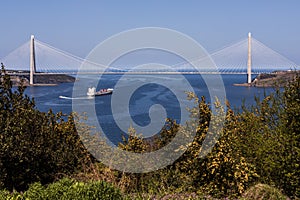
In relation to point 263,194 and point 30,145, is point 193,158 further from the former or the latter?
point 30,145

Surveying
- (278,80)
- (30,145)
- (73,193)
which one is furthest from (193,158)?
(278,80)

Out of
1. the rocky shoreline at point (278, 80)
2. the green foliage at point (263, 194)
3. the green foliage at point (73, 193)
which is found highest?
the rocky shoreline at point (278, 80)

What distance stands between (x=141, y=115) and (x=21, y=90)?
17103mm

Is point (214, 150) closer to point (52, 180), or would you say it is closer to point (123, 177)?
point (123, 177)

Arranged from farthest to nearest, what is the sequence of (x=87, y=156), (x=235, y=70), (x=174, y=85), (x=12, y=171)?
1. (x=235, y=70)
2. (x=174, y=85)
3. (x=87, y=156)
4. (x=12, y=171)

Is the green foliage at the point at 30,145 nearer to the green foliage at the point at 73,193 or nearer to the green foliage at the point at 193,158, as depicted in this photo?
the green foliage at the point at 193,158

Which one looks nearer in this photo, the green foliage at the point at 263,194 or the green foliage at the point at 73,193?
the green foliage at the point at 73,193

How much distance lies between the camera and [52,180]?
19.9 feet

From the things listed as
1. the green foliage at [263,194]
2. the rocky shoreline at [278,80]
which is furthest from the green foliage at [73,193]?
the rocky shoreline at [278,80]

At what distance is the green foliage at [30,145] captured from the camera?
569 cm

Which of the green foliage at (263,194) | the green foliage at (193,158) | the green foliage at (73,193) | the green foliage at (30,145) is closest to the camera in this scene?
the green foliage at (73,193)

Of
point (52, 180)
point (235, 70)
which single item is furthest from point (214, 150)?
point (235, 70)

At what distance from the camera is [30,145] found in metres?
6.04

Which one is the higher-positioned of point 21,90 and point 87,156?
point 21,90
